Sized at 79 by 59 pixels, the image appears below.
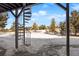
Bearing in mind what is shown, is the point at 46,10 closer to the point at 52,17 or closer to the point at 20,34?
the point at 52,17

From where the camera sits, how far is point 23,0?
3752 millimetres

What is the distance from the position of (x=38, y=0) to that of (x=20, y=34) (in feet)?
8.70

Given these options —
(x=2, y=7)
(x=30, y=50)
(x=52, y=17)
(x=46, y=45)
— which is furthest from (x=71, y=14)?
(x=2, y=7)

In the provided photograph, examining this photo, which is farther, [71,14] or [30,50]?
[30,50]

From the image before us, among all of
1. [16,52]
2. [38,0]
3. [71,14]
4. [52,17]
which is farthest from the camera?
[16,52]

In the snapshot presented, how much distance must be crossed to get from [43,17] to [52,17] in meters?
0.28

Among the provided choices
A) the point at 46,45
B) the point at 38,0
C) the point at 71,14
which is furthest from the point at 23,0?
the point at 46,45

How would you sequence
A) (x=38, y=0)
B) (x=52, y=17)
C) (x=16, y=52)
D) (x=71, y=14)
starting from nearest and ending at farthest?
(x=38, y=0) < (x=71, y=14) < (x=52, y=17) < (x=16, y=52)

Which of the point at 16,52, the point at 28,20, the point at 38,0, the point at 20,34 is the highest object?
the point at 38,0

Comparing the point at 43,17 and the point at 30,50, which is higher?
the point at 43,17

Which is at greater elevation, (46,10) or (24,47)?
(46,10)

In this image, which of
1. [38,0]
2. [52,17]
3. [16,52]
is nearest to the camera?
[38,0]

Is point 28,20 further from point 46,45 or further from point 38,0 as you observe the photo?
point 38,0

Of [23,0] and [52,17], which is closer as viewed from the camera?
[23,0]
